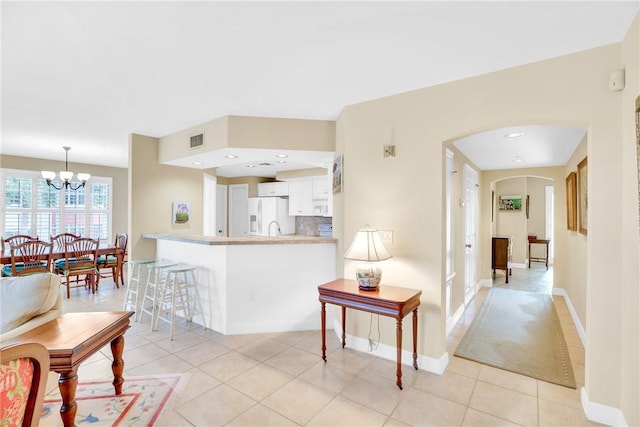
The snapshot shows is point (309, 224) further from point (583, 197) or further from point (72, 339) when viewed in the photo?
point (72, 339)

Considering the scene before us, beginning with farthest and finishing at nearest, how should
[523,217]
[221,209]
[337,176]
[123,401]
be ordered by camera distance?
1. [221,209]
2. [523,217]
3. [337,176]
4. [123,401]

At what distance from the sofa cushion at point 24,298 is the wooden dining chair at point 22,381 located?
99 centimetres

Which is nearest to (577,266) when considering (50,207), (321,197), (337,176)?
(337,176)

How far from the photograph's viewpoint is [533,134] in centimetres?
331

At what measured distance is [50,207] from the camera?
6.24m

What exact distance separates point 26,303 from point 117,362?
0.71 metres

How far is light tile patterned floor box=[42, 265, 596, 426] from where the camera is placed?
2.05m

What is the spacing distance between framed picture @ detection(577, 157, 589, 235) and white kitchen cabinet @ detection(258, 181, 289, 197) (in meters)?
4.85

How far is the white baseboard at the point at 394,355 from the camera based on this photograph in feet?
8.65

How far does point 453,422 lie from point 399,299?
832 mm

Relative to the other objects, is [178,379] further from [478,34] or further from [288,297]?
[478,34]

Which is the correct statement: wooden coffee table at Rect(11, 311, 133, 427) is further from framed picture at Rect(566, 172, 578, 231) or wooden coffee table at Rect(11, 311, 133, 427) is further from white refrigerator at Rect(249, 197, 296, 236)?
framed picture at Rect(566, 172, 578, 231)

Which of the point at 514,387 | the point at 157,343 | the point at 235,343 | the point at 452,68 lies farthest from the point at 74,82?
the point at 514,387

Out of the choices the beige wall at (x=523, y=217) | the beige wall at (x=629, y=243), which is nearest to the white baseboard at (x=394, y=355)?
the beige wall at (x=629, y=243)
